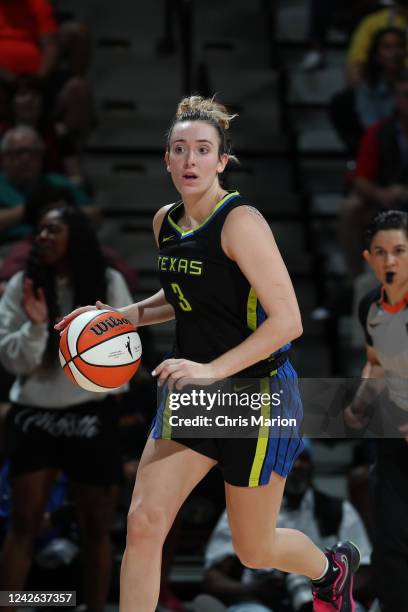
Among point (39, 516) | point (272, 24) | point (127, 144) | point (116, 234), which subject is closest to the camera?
point (39, 516)

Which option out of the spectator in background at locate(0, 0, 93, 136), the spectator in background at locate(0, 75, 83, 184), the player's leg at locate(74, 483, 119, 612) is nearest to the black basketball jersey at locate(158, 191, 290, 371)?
the player's leg at locate(74, 483, 119, 612)

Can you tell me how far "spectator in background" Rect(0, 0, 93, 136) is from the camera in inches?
301

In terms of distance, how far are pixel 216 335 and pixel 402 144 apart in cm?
379

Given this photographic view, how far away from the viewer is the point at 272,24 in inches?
344

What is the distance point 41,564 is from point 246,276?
246 cm

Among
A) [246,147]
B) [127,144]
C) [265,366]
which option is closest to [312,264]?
[246,147]

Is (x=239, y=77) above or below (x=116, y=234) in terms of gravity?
above

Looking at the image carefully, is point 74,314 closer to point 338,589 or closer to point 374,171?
point 338,589

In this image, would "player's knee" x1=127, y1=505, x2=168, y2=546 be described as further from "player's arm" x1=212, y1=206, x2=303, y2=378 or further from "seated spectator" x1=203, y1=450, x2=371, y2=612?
"seated spectator" x1=203, y1=450, x2=371, y2=612

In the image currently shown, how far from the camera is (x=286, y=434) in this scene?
3598mm

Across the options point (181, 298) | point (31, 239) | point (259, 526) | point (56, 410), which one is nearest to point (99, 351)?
point (181, 298)

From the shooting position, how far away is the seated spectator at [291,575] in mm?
4945

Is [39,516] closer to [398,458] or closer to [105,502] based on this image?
[105,502]

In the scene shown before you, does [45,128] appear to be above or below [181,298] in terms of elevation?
above
